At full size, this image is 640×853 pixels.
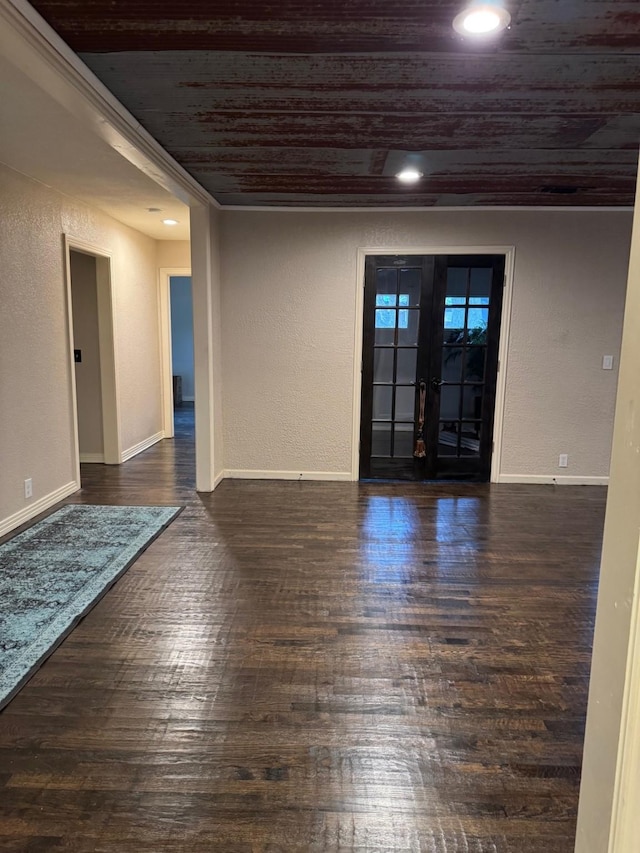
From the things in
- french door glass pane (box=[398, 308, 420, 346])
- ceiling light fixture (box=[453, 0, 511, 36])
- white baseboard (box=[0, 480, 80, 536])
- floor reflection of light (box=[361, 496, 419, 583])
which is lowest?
Answer: floor reflection of light (box=[361, 496, 419, 583])

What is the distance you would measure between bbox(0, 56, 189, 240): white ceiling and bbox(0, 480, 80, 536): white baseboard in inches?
95.1

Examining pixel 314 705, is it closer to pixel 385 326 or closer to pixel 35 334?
pixel 35 334

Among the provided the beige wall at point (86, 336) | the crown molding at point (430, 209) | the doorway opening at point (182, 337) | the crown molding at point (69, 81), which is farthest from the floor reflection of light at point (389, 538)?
the doorway opening at point (182, 337)

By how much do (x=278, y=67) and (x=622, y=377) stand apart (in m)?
2.10

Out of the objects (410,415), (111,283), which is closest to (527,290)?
(410,415)

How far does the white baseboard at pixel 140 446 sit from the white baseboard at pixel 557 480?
13.3 feet

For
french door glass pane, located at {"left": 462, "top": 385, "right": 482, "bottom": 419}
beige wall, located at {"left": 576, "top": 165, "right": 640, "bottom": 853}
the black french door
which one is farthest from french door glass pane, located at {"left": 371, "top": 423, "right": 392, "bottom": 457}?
beige wall, located at {"left": 576, "top": 165, "right": 640, "bottom": 853}

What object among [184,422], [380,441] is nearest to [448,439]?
[380,441]

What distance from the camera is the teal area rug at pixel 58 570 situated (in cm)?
235

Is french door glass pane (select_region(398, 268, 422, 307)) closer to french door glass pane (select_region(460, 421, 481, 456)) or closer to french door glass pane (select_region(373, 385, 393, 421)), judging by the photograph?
french door glass pane (select_region(373, 385, 393, 421))

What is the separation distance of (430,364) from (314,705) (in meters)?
3.57

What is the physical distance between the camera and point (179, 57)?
2158mm

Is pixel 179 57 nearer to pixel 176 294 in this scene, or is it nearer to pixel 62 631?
pixel 62 631

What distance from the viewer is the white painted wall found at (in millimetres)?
10430
